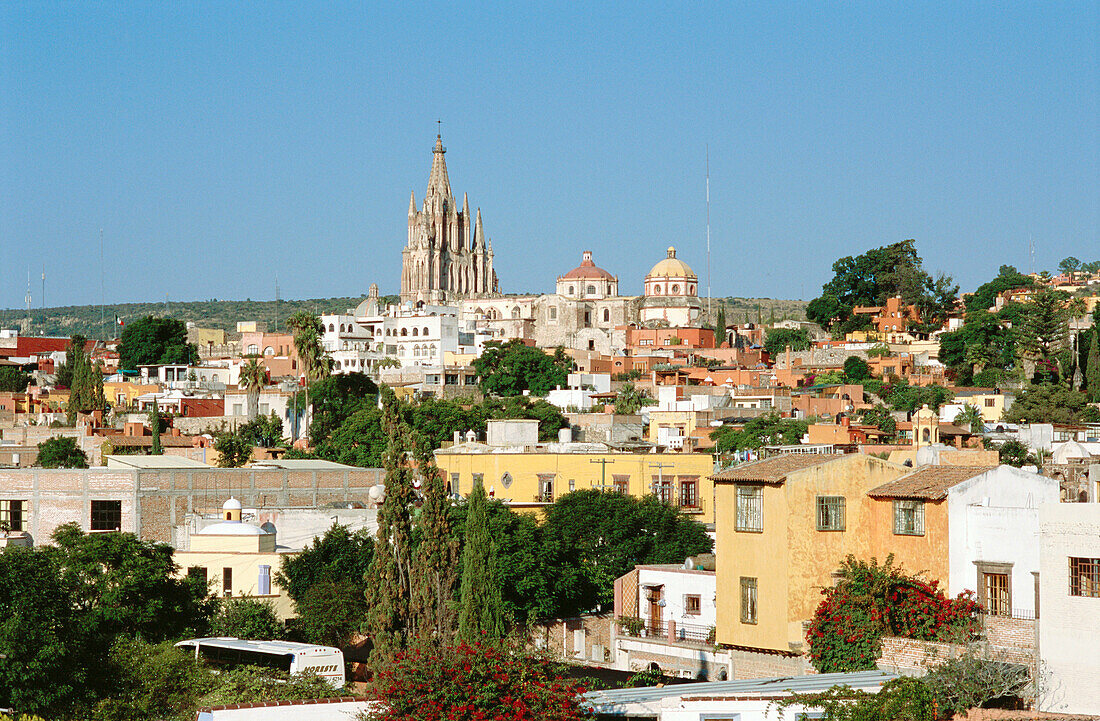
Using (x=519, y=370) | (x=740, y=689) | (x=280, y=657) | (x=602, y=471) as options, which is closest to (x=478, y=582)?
(x=280, y=657)

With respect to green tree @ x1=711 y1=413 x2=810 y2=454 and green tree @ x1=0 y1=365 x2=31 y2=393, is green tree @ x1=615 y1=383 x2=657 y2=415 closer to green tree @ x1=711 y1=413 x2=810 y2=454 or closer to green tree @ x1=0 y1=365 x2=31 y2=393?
green tree @ x1=711 y1=413 x2=810 y2=454

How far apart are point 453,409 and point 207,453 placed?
36.9 ft

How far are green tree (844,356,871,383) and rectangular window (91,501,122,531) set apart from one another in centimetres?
4463

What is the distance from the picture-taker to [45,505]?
1422 inches

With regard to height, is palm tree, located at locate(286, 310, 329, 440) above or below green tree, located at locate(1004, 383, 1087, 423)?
above

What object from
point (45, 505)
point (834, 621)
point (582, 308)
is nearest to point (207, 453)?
point (45, 505)

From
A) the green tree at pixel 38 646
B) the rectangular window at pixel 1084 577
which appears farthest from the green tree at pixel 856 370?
the green tree at pixel 38 646

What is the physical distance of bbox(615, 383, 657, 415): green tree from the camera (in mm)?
63653

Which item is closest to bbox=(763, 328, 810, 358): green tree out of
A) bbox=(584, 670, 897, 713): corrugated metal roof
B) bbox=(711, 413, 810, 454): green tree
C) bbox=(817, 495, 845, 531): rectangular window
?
bbox=(711, 413, 810, 454): green tree

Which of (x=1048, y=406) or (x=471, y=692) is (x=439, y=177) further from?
(x=471, y=692)

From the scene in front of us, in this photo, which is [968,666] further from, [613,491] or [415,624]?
[613,491]

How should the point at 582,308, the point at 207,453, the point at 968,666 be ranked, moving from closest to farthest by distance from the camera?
the point at 968,666 → the point at 207,453 → the point at 582,308

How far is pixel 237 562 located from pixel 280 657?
9.02m

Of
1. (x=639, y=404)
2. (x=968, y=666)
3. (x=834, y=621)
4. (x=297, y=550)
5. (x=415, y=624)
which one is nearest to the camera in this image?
(x=968, y=666)
